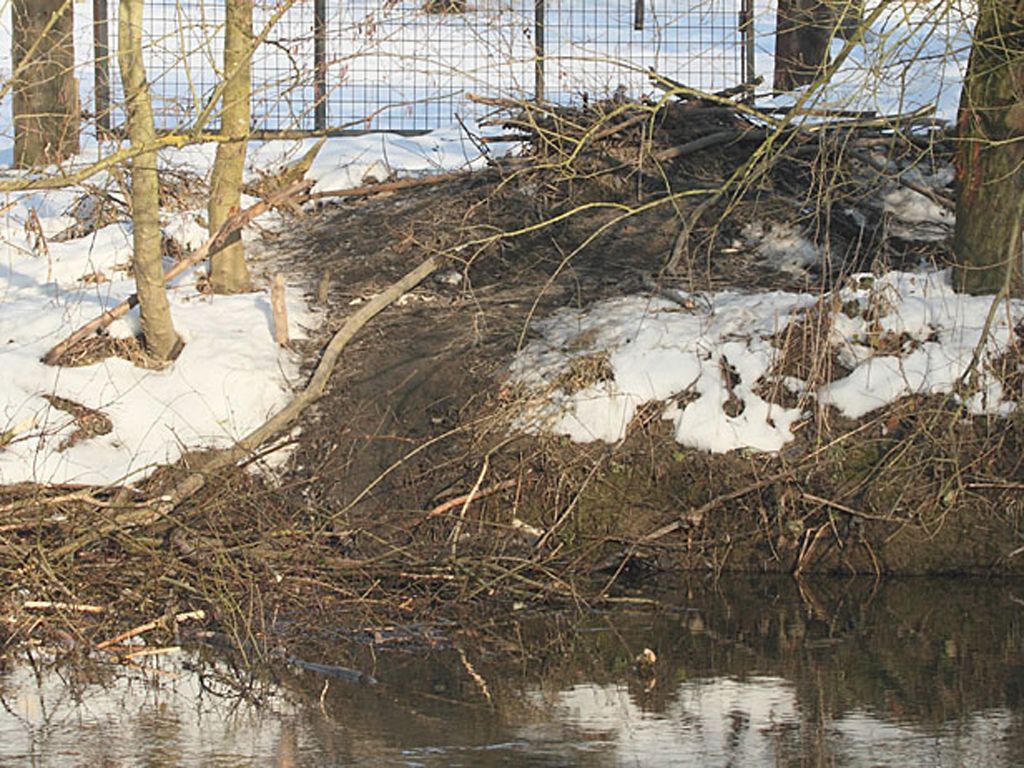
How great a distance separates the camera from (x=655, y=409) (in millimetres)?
11344

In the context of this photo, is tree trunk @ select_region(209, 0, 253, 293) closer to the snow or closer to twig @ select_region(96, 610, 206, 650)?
the snow

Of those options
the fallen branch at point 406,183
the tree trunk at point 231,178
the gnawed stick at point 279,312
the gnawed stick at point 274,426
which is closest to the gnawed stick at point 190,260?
the tree trunk at point 231,178

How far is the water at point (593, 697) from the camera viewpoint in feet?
20.6

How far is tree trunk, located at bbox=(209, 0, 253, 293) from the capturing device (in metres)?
12.6

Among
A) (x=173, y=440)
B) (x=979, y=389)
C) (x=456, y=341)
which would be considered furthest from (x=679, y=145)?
(x=173, y=440)

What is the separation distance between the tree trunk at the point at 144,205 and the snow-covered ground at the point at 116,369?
0.24 metres

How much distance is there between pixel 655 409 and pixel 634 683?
3963 mm

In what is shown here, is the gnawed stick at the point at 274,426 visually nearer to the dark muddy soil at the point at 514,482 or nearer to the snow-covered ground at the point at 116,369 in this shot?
the dark muddy soil at the point at 514,482

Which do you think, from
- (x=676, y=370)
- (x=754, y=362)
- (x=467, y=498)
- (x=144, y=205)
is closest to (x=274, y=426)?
(x=467, y=498)

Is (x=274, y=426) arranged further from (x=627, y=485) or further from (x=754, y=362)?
(x=754, y=362)

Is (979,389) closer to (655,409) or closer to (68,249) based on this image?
(655,409)

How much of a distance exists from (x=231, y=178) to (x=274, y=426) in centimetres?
305

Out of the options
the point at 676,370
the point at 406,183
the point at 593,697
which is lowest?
the point at 593,697

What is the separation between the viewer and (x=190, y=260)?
12.5m
